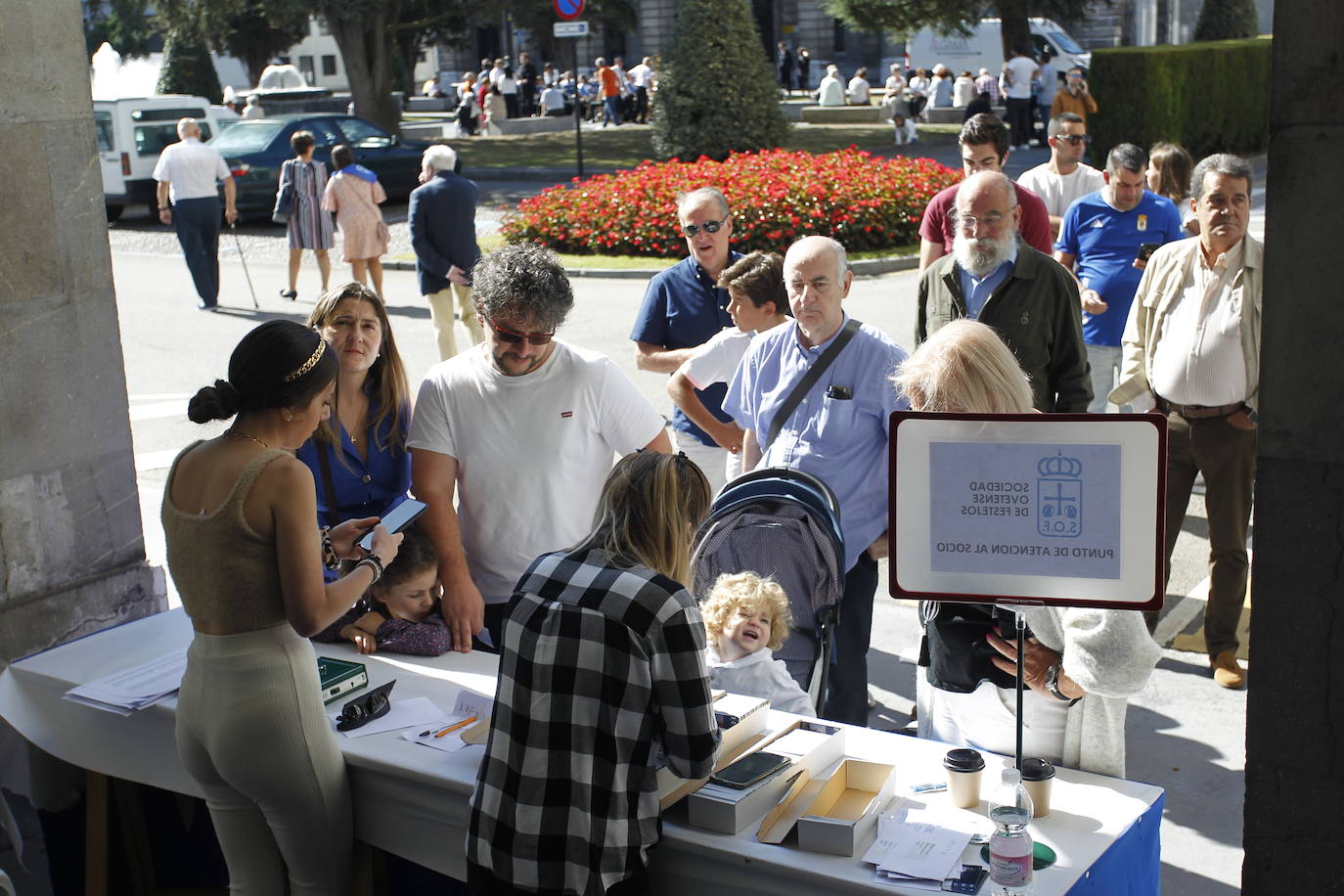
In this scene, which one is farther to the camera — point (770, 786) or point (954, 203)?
point (954, 203)

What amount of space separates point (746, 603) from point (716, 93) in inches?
749

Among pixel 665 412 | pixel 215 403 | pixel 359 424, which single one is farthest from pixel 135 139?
pixel 215 403

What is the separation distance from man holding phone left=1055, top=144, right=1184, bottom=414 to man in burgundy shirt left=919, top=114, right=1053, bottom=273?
29 centimetres

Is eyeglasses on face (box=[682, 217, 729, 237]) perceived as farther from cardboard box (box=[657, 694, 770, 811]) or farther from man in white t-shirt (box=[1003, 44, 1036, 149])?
man in white t-shirt (box=[1003, 44, 1036, 149])

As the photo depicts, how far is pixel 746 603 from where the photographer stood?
4281 mm

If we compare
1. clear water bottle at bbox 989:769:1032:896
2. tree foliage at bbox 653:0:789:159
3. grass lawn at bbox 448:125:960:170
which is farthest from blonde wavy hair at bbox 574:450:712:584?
grass lawn at bbox 448:125:960:170

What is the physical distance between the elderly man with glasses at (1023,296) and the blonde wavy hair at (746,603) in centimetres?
209

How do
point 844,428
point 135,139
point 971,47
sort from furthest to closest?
1. point 971,47
2. point 135,139
3. point 844,428

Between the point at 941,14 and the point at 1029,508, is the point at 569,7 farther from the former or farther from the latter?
the point at 1029,508

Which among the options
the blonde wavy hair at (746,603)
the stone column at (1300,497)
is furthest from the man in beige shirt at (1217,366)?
the stone column at (1300,497)

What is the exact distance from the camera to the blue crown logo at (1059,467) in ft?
10.2

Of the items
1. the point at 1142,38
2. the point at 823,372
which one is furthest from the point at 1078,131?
the point at 1142,38

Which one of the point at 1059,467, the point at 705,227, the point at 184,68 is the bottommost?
the point at 1059,467

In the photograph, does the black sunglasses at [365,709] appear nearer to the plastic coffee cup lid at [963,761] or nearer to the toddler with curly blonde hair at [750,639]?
the toddler with curly blonde hair at [750,639]
